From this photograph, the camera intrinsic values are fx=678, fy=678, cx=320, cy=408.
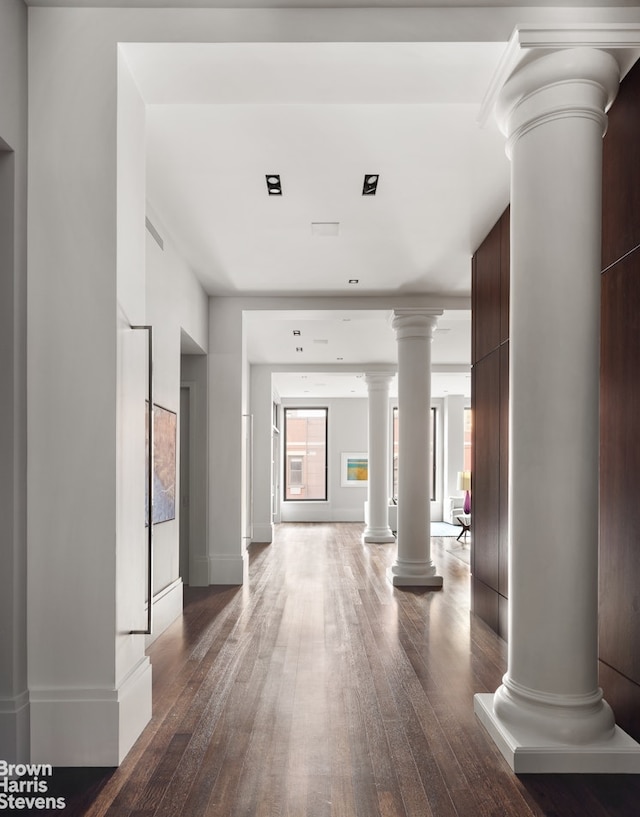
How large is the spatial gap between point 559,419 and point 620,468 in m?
0.52

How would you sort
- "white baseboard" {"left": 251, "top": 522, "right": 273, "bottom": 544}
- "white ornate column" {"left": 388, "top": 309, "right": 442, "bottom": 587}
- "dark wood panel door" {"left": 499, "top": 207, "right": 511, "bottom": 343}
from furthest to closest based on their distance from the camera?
"white baseboard" {"left": 251, "top": 522, "right": 273, "bottom": 544} < "white ornate column" {"left": 388, "top": 309, "right": 442, "bottom": 587} < "dark wood panel door" {"left": 499, "top": 207, "right": 511, "bottom": 343}

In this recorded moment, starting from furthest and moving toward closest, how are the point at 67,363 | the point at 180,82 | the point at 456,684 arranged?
the point at 456,684
the point at 180,82
the point at 67,363

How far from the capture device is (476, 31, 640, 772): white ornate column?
9.75 feet

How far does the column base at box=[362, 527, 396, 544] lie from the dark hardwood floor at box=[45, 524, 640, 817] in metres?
6.16

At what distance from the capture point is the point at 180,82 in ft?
10.9

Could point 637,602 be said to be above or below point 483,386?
below

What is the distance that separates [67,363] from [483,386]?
3.98 metres

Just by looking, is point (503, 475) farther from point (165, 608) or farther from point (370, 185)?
point (165, 608)

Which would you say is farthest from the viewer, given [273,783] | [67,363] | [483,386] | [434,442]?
[434,442]

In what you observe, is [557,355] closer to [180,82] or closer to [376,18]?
[376,18]

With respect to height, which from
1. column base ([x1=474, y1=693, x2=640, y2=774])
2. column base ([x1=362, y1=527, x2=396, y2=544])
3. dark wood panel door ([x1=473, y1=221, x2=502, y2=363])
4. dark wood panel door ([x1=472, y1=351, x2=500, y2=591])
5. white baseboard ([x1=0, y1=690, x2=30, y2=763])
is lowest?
column base ([x1=362, y1=527, x2=396, y2=544])

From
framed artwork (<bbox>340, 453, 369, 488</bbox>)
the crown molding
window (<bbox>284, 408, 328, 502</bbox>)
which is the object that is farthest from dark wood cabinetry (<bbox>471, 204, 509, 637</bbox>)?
window (<bbox>284, 408, 328, 502</bbox>)

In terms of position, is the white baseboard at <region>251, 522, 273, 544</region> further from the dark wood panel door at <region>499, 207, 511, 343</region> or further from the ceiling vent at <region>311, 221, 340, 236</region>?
the dark wood panel door at <region>499, 207, 511, 343</region>

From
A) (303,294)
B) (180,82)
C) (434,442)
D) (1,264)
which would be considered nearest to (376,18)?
(180,82)
